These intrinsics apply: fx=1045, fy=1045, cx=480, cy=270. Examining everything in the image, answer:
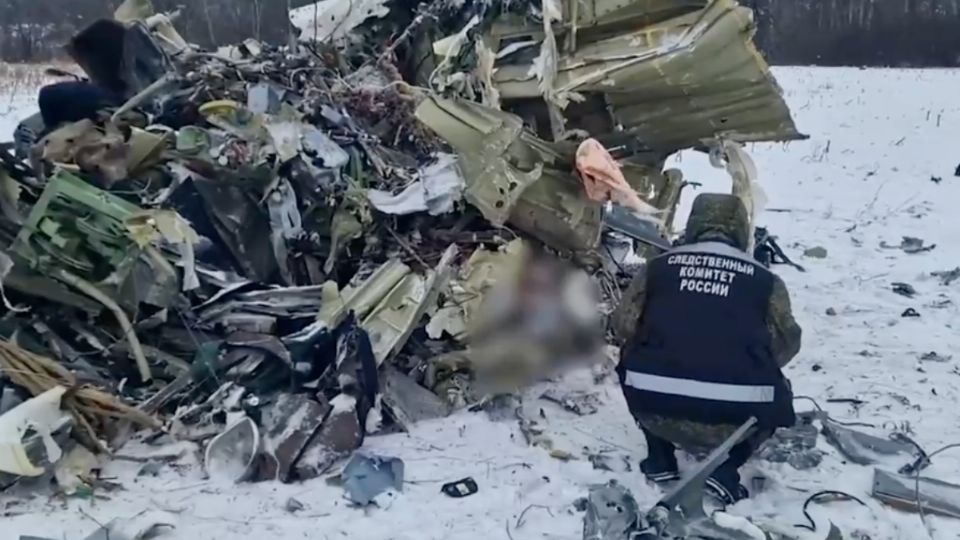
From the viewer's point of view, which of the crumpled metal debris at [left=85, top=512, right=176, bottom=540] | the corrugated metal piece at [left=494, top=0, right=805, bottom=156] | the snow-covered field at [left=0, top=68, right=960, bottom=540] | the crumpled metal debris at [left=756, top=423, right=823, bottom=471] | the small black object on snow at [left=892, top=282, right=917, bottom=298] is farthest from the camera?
the small black object on snow at [left=892, top=282, right=917, bottom=298]

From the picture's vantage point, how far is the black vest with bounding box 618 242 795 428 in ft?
13.1

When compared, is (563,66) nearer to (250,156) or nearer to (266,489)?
(250,156)

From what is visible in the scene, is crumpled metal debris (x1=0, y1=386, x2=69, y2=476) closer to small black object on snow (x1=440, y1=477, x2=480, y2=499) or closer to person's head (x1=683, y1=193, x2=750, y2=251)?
small black object on snow (x1=440, y1=477, x2=480, y2=499)

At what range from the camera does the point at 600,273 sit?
5.96 metres

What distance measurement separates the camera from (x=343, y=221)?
5363mm

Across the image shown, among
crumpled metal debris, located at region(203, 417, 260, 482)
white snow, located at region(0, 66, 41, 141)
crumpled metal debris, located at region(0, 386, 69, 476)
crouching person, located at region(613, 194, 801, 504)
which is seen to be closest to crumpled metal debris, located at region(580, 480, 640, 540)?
crouching person, located at region(613, 194, 801, 504)

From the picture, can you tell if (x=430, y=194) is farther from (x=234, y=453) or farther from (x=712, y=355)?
(x=712, y=355)

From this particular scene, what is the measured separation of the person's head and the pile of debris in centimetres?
80

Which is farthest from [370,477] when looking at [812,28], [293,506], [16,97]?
[812,28]

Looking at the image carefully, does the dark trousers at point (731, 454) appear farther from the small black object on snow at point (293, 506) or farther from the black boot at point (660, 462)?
the small black object on snow at point (293, 506)

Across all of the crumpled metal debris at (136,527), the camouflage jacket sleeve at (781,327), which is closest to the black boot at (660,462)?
the camouflage jacket sleeve at (781,327)

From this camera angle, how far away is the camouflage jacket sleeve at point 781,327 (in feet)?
13.4

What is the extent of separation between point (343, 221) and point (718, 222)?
79.1 inches

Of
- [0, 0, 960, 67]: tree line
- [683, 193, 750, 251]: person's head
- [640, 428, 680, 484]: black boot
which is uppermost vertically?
[683, 193, 750, 251]: person's head
